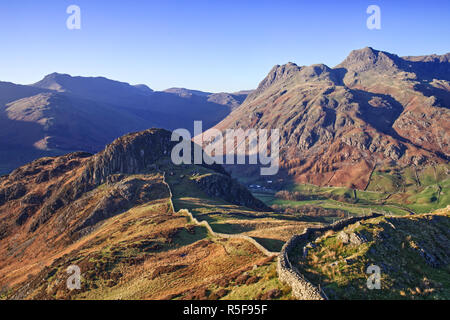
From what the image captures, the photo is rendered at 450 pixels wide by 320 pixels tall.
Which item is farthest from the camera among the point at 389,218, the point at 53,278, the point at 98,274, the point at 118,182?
the point at 118,182

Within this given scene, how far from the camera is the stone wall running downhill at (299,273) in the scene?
2875cm

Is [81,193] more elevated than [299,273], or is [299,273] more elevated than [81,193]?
[299,273]

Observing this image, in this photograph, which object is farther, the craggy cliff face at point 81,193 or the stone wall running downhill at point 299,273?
the craggy cliff face at point 81,193

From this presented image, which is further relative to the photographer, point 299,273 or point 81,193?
point 81,193

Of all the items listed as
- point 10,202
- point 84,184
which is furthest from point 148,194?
point 10,202

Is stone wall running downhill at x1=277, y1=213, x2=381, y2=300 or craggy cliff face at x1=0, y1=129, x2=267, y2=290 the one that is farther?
craggy cliff face at x1=0, y1=129, x2=267, y2=290

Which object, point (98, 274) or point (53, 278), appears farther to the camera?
point (53, 278)

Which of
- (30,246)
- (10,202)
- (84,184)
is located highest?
(84,184)

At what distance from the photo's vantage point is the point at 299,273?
1308 inches

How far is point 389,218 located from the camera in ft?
153

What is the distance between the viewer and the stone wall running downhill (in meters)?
28.8

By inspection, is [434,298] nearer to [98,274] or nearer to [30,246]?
[98,274]
